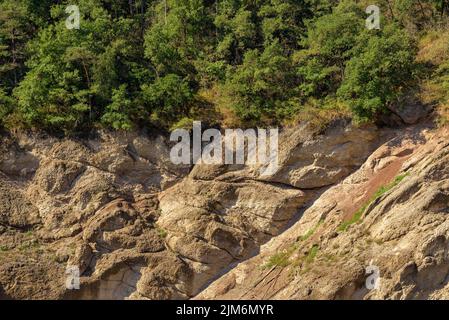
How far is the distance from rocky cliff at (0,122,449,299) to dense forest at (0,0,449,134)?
1.03m

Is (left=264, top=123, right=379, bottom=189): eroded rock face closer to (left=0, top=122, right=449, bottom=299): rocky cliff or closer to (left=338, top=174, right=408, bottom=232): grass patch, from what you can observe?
(left=0, top=122, right=449, bottom=299): rocky cliff

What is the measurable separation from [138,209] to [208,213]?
2.50 m

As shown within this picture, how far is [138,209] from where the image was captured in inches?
1000

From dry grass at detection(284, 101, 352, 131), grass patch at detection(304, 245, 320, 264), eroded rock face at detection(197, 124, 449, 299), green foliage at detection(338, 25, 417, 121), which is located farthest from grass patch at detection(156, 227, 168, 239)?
green foliage at detection(338, 25, 417, 121)

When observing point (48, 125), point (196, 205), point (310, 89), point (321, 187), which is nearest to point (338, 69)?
point (310, 89)

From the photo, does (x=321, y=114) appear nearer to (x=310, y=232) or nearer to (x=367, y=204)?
(x=367, y=204)

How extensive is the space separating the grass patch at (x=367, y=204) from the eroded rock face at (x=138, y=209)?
69.0 inches

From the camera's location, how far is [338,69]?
87.6 ft

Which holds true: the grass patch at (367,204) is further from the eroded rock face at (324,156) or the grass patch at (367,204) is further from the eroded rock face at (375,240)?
the eroded rock face at (324,156)

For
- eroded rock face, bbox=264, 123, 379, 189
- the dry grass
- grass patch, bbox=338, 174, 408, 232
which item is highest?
the dry grass

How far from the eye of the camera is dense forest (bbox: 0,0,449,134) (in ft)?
84.0

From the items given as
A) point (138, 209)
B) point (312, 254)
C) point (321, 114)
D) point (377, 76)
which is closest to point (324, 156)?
point (321, 114)

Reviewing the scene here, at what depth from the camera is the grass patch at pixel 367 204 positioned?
23.1m

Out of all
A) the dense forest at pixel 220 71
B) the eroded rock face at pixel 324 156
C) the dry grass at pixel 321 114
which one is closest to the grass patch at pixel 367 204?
the eroded rock face at pixel 324 156
